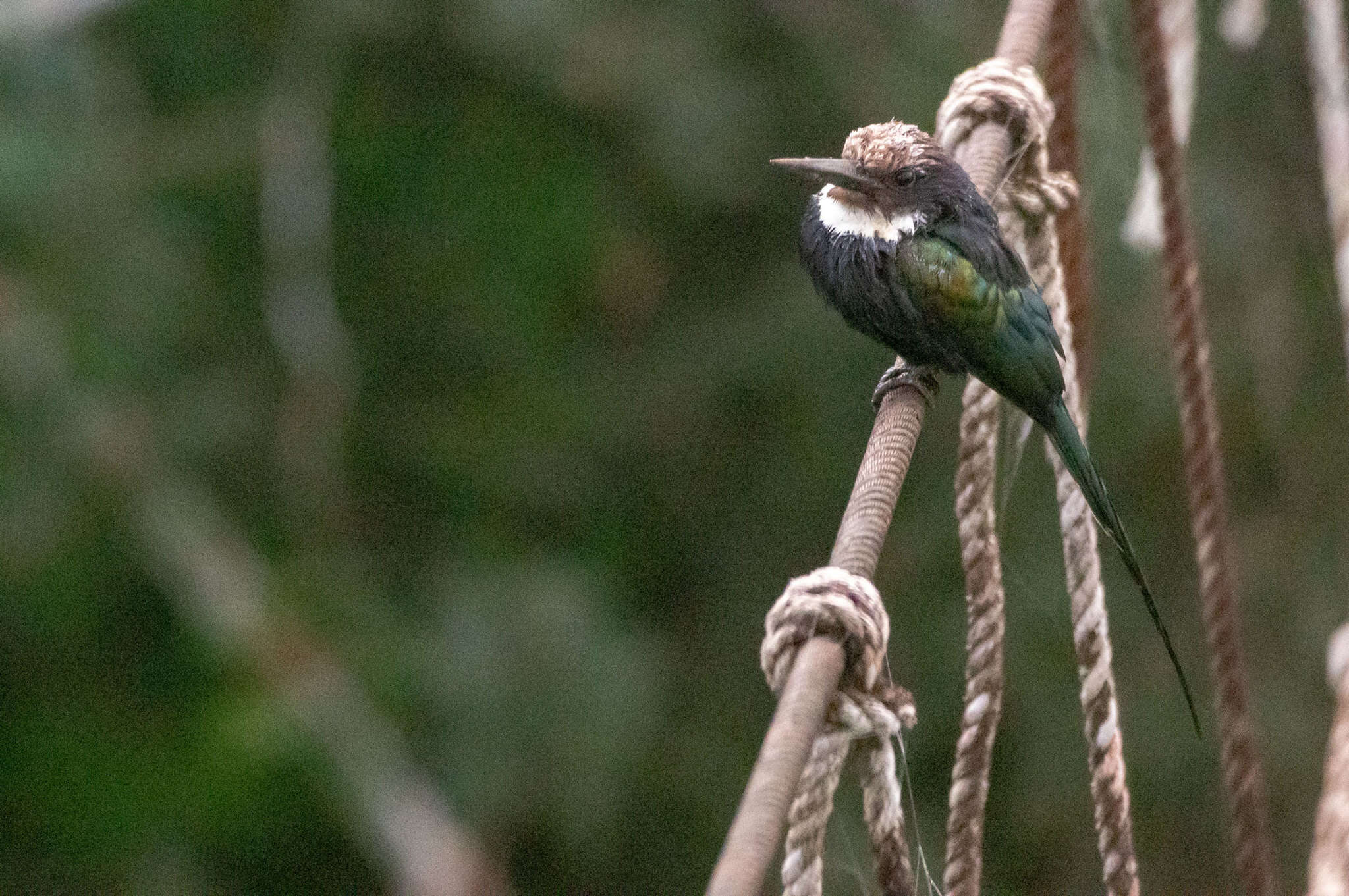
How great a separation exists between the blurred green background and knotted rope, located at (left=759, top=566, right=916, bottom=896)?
2.72 metres

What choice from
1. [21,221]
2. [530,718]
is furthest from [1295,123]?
[21,221]

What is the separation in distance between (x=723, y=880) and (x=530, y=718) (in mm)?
3343

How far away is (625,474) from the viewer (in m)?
4.72

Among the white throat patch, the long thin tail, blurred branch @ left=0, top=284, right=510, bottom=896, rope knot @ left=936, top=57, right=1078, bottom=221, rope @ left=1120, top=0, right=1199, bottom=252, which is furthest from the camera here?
blurred branch @ left=0, top=284, right=510, bottom=896

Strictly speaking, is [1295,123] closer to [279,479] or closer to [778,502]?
[778,502]

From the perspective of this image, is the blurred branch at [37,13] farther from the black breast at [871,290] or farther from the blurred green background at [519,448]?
the black breast at [871,290]

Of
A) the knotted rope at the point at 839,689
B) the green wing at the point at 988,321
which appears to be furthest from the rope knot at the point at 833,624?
the green wing at the point at 988,321

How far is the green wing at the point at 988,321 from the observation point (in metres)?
1.88

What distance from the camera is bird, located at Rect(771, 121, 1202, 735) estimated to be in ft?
6.21

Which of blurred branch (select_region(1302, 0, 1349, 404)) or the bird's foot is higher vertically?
blurred branch (select_region(1302, 0, 1349, 404))

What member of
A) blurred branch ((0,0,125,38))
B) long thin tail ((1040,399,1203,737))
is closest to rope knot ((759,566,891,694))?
long thin tail ((1040,399,1203,737))

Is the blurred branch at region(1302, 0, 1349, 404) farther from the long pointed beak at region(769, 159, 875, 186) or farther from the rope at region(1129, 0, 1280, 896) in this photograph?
the long pointed beak at region(769, 159, 875, 186)

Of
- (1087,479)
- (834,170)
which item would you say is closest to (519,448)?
(834,170)

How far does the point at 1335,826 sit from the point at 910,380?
91cm
